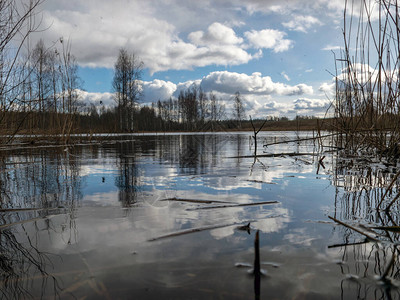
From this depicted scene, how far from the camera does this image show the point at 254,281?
885 millimetres

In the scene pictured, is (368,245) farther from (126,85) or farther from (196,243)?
(126,85)

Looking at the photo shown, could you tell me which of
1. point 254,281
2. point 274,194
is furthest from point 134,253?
point 274,194

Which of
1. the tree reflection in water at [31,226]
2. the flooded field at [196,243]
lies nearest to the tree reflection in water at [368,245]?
the flooded field at [196,243]

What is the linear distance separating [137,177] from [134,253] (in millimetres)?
1923

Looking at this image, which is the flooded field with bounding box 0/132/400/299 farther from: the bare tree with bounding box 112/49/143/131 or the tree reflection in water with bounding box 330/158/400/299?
the bare tree with bounding box 112/49/143/131

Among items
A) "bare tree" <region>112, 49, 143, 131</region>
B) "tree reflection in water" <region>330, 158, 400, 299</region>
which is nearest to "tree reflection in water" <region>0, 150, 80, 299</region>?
"tree reflection in water" <region>330, 158, 400, 299</region>

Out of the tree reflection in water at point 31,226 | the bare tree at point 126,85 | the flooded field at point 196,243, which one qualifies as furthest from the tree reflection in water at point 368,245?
the bare tree at point 126,85

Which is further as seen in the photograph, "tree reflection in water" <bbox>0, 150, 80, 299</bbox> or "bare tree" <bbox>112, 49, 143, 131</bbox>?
"bare tree" <bbox>112, 49, 143, 131</bbox>

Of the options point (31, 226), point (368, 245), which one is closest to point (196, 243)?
point (368, 245)

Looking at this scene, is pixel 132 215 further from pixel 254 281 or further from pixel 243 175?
pixel 243 175

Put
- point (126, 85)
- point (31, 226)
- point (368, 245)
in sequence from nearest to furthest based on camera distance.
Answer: point (368, 245), point (31, 226), point (126, 85)

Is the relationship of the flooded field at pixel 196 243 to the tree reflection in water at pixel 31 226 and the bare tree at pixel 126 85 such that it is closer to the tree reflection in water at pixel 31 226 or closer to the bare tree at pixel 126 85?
the tree reflection in water at pixel 31 226

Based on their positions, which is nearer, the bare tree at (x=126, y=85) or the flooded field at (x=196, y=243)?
the flooded field at (x=196, y=243)

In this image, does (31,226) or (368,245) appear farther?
(31,226)
